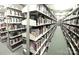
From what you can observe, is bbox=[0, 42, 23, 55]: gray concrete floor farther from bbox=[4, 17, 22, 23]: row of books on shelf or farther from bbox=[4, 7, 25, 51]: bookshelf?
bbox=[4, 17, 22, 23]: row of books on shelf

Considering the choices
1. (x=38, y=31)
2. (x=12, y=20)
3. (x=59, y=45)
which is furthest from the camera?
(x=12, y=20)

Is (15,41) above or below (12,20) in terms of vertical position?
below

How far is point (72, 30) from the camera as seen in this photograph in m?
2.97

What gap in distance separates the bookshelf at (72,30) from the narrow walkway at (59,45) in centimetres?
12

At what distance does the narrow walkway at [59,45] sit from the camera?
2672mm

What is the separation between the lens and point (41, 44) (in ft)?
9.86

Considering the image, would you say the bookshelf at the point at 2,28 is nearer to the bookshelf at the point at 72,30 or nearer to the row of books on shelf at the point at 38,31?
the row of books on shelf at the point at 38,31

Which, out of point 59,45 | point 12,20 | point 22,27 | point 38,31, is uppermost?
point 12,20

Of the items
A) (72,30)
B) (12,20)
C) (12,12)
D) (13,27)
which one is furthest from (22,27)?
(72,30)

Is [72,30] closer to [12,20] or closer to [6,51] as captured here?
[12,20]

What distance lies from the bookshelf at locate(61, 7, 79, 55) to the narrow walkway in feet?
0.41

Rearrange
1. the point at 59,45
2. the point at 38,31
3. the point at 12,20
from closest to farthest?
the point at 59,45 → the point at 38,31 → the point at 12,20

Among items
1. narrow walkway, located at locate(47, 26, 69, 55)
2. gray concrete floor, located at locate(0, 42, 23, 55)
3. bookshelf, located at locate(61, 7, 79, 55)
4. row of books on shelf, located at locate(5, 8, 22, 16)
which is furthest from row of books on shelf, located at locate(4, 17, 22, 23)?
bookshelf, located at locate(61, 7, 79, 55)

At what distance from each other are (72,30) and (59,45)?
0.58m
